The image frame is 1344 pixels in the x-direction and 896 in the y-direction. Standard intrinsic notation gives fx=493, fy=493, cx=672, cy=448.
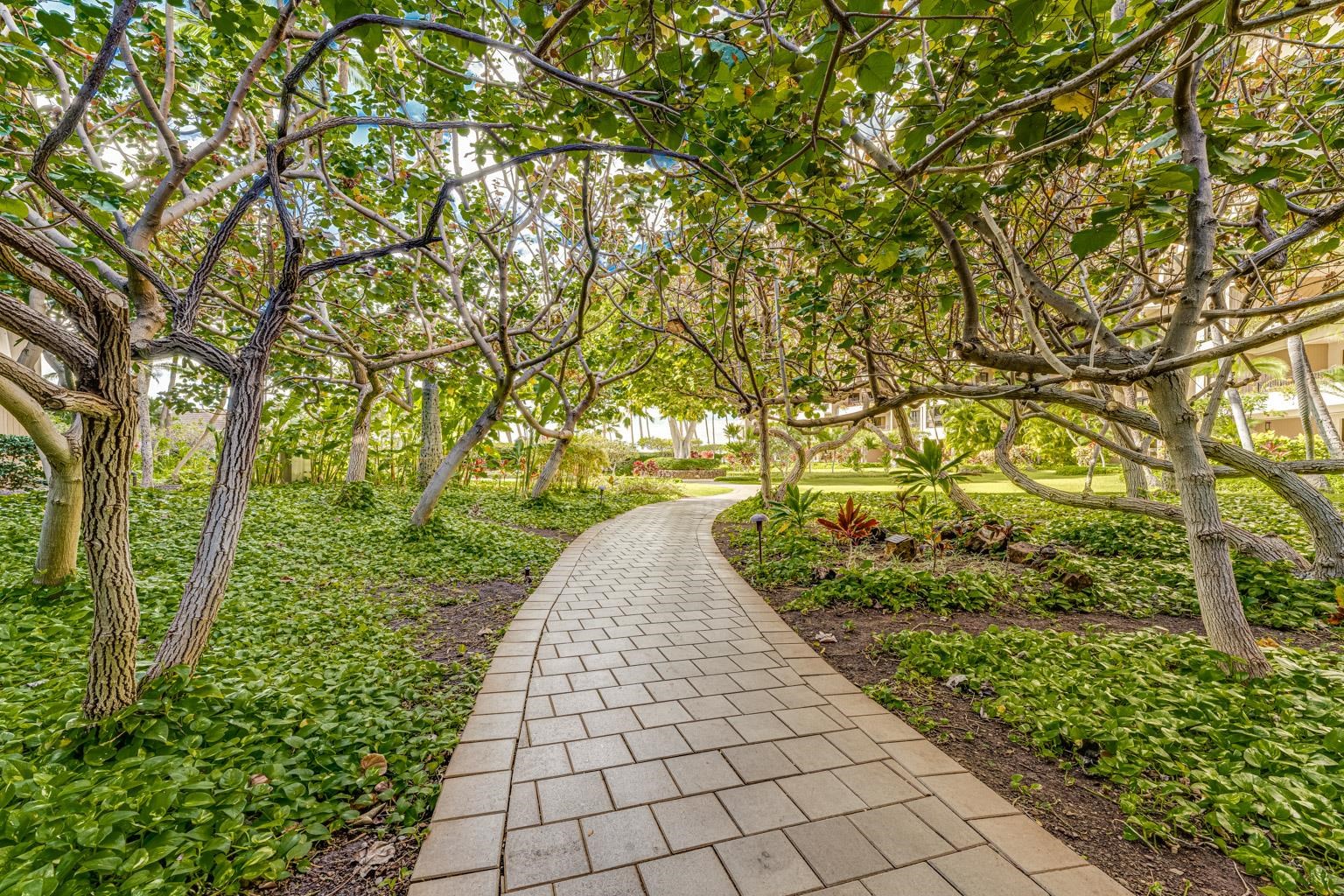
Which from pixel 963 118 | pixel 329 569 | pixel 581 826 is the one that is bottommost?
pixel 581 826

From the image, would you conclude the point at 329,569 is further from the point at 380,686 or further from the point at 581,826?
the point at 581,826

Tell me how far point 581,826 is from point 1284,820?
2.59 m

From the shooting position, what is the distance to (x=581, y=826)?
6.23 feet

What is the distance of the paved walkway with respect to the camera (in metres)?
1.67

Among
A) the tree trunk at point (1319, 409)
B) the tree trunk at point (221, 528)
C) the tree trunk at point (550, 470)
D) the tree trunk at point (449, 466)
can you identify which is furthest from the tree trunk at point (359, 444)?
the tree trunk at point (1319, 409)

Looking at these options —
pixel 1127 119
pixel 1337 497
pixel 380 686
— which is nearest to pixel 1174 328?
pixel 1127 119

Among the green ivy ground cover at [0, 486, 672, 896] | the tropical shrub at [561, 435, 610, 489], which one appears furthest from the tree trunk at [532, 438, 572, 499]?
the green ivy ground cover at [0, 486, 672, 896]

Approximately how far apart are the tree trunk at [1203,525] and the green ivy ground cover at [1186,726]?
7.4 inches

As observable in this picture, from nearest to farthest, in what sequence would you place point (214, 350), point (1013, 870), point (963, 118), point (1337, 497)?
point (1013, 870) → point (963, 118) → point (214, 350) → point (1337, 497)

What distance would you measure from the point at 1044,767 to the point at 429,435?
36.4 feet

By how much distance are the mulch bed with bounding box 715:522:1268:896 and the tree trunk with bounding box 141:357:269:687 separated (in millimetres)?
3645

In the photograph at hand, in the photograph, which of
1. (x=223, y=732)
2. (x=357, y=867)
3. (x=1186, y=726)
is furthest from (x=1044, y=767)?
(x=223, y=732)

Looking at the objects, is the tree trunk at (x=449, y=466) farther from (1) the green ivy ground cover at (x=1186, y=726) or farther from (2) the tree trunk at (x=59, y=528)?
(1) the green ivy ground cover at (x=1186, y=726)

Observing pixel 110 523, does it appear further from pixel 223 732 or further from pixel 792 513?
pixel 792 513
